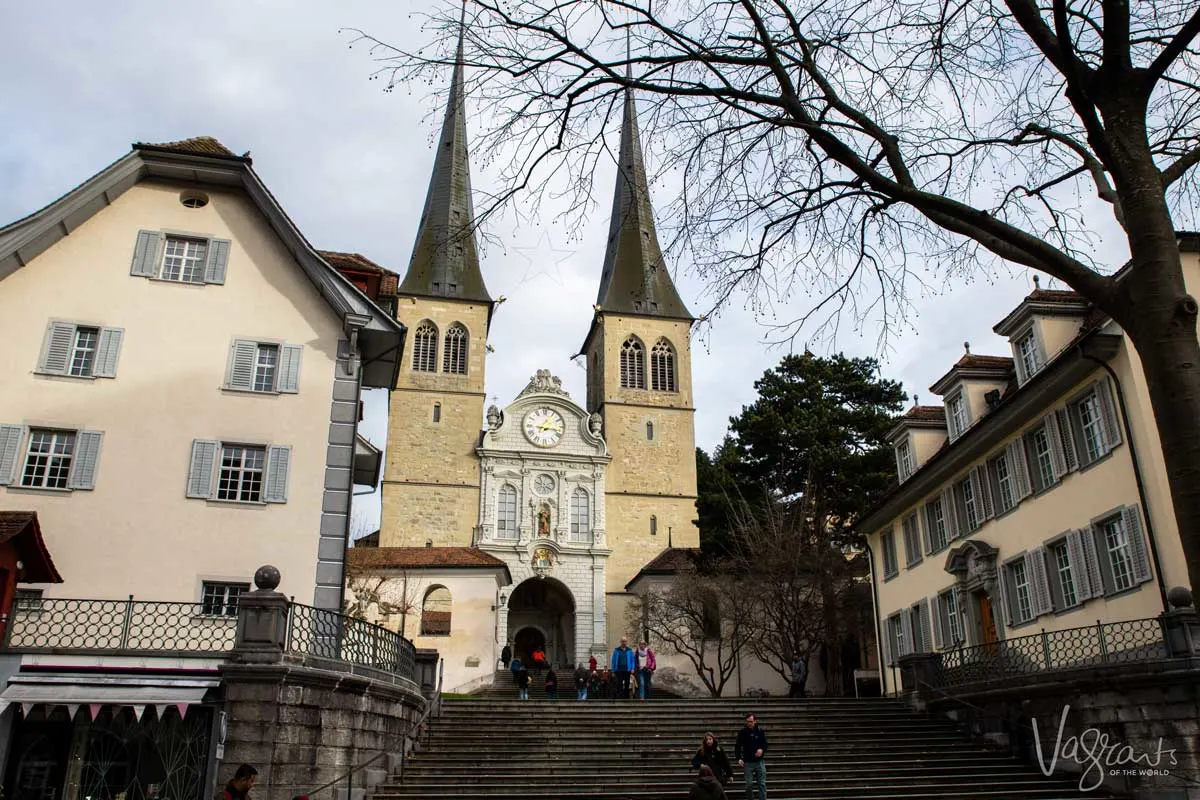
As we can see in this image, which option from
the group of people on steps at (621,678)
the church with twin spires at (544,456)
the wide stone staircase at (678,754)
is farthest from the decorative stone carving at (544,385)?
the wide stone staircase at (678,754)

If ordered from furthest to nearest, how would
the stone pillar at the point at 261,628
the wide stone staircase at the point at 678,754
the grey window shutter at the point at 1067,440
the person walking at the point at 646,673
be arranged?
1. the person walking at the point at 646,673
2. the grey window shutter at the point at 1067,440
3. the wide stone staircase at the point at 678,754
4. the stone pillar at the point at 261,628

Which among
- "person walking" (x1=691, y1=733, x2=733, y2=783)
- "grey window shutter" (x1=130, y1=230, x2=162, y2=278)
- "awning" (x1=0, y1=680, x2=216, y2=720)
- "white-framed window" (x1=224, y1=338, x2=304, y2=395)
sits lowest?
"person walking" (x1=691, y1=733, x2=733, y2=783)

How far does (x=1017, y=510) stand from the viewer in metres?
23.9

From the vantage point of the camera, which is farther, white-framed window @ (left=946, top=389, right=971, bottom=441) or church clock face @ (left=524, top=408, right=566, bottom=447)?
church clock face @ (left=524, top=408, right=566, bottom=447)

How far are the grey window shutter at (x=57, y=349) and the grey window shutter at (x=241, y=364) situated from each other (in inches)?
118

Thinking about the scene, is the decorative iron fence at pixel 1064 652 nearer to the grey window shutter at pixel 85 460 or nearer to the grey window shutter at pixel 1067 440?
the grey window shutter at pixel 1067 440

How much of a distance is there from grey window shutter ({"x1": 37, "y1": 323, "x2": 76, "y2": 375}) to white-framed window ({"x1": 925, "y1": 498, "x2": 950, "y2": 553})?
2218cm

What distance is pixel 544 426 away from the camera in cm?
5800

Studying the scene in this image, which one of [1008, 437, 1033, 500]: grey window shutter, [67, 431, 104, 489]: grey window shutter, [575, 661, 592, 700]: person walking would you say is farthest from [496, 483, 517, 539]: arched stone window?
[67, 431, 104, 489]: grey window shutter

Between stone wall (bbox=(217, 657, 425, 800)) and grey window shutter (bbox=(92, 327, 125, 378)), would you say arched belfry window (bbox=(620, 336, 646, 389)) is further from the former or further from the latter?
stone wall (bbox=(217, 657, 425, 800))

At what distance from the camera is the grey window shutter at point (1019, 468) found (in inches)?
918

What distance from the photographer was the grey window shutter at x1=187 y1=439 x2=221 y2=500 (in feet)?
63.1

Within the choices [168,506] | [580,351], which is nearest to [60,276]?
[168,506]

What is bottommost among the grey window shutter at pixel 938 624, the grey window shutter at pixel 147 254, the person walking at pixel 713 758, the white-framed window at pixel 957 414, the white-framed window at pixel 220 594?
the person walking at pixel 713 758
